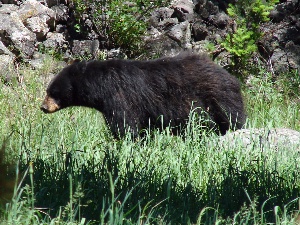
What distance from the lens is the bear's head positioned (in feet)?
28.4

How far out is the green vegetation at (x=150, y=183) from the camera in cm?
414

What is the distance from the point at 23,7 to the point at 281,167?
25.6ft

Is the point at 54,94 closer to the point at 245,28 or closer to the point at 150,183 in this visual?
the point at 150,183

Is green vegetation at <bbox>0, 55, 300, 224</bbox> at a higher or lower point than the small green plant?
lower

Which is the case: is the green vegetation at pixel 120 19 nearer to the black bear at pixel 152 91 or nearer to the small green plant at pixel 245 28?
the small green plant at pixel 245 28

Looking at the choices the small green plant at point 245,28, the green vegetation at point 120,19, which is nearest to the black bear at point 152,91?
the small green plant at point 245,28

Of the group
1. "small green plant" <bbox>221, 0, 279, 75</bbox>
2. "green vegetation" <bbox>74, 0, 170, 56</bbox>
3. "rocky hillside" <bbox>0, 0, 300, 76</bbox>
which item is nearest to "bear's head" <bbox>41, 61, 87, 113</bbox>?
"rocky hillside" <bbox>0, 0, 300, 76</bbox>

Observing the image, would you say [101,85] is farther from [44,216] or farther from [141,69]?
[44,216]

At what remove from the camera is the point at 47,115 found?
920 centimetres

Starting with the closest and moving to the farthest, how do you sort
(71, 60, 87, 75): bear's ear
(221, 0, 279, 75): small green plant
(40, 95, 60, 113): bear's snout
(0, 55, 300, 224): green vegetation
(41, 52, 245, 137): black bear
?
(0, 55, 300, 224): green vegetation → (41, 52, 245, 137): black bear → (71, 60, 87, 75): bear's ear → (40, 95, 60, 113): bear's snout → (221, 0, 279, 75): small green plant

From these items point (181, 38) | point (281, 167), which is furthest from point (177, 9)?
point (281, 167)

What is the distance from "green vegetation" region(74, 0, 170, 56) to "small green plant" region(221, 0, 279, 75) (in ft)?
5.02

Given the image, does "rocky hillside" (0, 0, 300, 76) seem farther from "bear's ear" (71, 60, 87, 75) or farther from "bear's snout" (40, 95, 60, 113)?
"bear's ear" (71, 60, 87, 75)

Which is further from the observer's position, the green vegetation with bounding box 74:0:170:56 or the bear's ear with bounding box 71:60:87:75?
the green vegetation with bounding box 74:0:170:56
